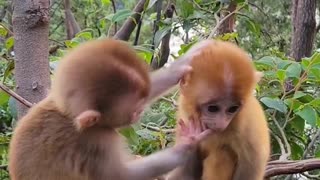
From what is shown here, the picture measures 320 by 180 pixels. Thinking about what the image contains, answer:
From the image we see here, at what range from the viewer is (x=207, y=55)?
4.76 feet

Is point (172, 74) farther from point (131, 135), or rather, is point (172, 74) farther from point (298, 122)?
point (298, 122)

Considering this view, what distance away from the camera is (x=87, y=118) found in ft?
4.05

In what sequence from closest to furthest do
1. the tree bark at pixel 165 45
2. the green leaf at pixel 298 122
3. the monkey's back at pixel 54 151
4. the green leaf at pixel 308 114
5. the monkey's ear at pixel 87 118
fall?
the monkey's ear at pixel 87 118, the monkey's back at pixel 54 151, the green leaf at pixel 308 114, the green leaf at pixel 298 122, the tree bark at pixel 165 45

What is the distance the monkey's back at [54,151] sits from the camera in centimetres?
137

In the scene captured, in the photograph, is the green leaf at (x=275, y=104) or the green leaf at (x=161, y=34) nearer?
the green leaf at (x=275, y=104)

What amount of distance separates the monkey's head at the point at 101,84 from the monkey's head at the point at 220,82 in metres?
0.17

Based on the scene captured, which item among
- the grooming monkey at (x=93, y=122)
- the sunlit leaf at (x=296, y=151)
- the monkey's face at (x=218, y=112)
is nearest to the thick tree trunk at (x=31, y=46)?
the grooming monkey at (x=93, y=122)

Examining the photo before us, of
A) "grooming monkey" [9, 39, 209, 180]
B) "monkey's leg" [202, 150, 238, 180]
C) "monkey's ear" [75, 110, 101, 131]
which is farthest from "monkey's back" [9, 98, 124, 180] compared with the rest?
"monkey's leg" [202, 150, 238, 180]

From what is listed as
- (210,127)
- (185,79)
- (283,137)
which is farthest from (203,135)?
(283,137)

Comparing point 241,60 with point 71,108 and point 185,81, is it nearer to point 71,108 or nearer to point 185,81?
point 185,81

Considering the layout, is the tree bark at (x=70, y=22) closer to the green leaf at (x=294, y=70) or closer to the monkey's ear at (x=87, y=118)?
the green leaf at (x=294, y=70)

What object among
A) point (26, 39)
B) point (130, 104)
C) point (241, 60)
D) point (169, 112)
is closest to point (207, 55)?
point (241, 60)

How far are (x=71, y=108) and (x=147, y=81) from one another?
0.55 feet

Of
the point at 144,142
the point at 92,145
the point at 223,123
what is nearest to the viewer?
the point at 92,145
